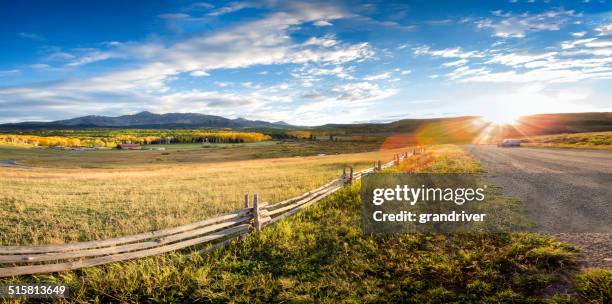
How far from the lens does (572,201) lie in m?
11.0

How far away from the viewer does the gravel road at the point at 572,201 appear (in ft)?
24.1

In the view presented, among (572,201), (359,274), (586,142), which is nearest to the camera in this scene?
(359,274)

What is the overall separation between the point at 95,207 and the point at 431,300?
16.3 meters

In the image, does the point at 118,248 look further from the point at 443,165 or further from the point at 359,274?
the point at 443,165

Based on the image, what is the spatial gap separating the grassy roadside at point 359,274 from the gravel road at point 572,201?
0.67 metres

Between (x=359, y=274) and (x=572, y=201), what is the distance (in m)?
8.65

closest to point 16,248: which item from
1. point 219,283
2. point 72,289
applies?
point 72,289

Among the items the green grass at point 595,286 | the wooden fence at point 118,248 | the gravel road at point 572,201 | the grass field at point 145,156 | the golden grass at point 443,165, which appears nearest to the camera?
the green grass at point 595,286

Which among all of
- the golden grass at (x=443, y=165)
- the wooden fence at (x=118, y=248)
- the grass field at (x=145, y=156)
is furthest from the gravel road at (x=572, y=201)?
the grass field at (x=145, y=156)

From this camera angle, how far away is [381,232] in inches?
366

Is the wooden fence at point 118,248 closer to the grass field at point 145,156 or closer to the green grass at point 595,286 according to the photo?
the green grass at point 595,286

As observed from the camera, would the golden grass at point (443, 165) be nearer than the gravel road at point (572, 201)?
No

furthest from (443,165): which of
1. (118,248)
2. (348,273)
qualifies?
(118,248)

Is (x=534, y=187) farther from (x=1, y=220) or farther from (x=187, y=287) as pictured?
(x=1, y=220)
